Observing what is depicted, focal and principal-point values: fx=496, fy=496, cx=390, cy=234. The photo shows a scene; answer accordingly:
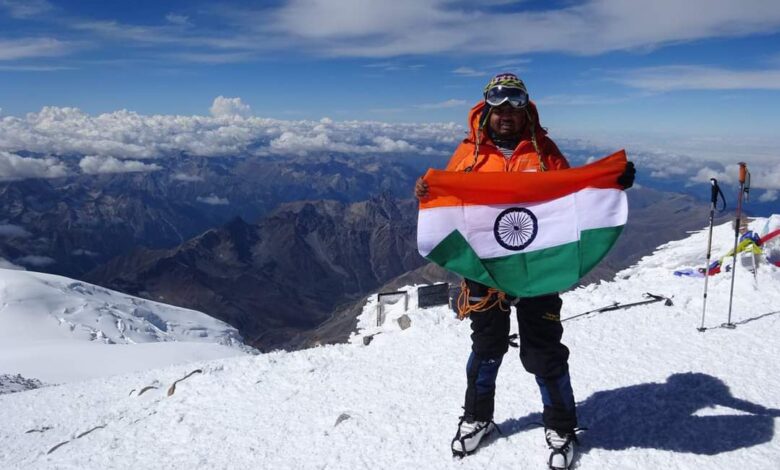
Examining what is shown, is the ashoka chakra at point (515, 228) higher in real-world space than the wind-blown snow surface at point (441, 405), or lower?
higher

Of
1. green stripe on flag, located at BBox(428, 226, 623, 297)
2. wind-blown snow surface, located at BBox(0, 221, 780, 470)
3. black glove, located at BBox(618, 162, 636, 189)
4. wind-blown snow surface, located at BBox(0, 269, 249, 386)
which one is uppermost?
black glove, located at BBox(618, 162, 636, 189)

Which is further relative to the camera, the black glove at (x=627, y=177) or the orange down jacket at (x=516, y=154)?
the orange down jacket at (x=516, y=154)

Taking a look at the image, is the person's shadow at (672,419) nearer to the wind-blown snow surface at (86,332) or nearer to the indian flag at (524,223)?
the indian flag at (524,223)

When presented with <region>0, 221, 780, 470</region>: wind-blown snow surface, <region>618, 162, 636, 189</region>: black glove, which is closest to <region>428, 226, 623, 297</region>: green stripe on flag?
<region>618, 162, 636, 189</region>: black glove

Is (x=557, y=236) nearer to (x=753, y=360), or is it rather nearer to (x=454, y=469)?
(x=454, y=469)

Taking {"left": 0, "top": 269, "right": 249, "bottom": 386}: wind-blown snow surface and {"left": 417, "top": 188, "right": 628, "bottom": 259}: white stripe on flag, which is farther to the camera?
{"left": 0, "top": 269, "right": 249, "bottom": 386}: wind-blown snow surface

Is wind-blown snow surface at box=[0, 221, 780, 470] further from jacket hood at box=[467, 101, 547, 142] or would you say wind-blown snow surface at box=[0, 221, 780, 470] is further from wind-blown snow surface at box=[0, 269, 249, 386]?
wind-blown snow surface at box=[0, 269, 249, 386]

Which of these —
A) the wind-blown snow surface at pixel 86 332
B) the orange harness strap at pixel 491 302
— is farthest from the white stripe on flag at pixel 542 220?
the wind-blown snow surface at pixel 86 332
